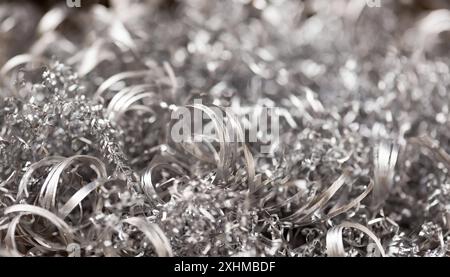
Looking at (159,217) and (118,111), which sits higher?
(118,111)

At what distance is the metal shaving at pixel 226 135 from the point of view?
0.39m

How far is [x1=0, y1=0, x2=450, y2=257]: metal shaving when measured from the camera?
0.39 metres

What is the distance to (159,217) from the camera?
39 cm

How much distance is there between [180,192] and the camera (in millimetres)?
Answer: 390

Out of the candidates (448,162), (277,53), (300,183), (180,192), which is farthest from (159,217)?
(277,53)

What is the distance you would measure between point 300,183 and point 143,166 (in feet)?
0.46

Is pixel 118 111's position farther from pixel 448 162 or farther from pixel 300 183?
pixel 448 162

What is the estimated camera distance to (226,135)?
42cm

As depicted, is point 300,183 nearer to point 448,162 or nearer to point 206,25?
point 448,162

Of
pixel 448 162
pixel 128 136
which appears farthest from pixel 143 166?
pixel 448 162
